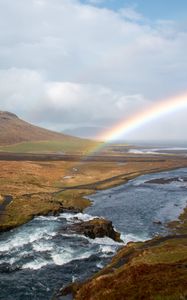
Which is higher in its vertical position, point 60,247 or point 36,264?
point 60,247

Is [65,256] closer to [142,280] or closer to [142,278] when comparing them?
[142,278]

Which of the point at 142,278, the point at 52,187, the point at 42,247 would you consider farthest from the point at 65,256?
the point at 52,187

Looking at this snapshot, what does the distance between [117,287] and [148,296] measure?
16.3 feet

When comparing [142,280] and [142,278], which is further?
[142,278]

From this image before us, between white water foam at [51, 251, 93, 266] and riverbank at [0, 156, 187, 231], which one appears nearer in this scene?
white water foam at [51, 251, 93, 266]

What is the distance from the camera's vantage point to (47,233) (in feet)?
216

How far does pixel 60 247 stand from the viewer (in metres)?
58.2

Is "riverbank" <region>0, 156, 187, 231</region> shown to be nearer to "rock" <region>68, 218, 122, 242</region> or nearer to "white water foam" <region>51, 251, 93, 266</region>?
"rock" <region>68, 218, 122, 242</region>

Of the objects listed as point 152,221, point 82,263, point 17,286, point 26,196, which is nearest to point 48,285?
point 17,286

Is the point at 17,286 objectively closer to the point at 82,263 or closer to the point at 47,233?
the point at 82,263

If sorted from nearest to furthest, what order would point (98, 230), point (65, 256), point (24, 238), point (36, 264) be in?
point (36, 264), point (65, 256), point (24, 238), point (98, 230)

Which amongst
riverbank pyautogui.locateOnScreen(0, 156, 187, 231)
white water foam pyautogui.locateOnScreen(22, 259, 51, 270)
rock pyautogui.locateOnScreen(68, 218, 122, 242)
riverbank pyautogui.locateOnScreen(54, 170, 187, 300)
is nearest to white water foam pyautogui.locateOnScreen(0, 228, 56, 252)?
rock pyautogui.locateOnScreen(68, 218, 122, 242)

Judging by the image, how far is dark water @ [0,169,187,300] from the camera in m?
45.5

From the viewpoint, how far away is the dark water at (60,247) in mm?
45500
